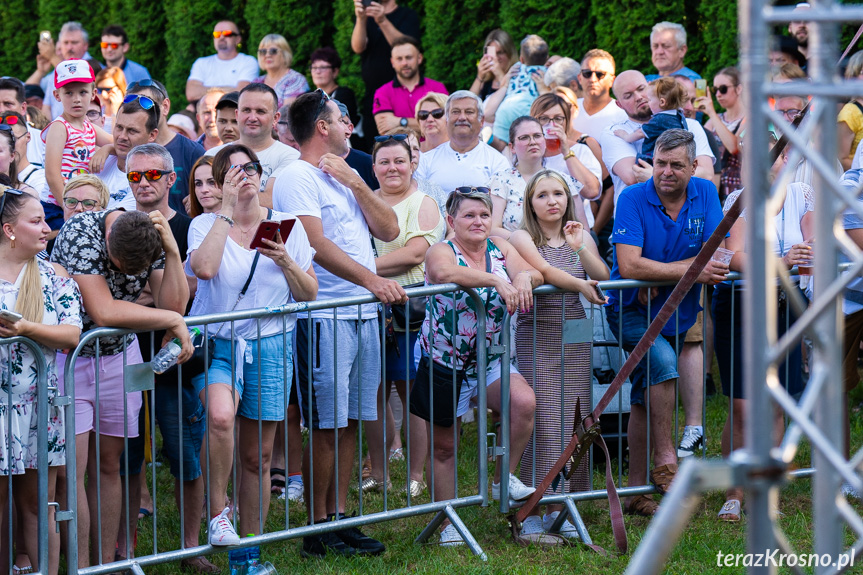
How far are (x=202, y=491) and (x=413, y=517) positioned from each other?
45.9 inches

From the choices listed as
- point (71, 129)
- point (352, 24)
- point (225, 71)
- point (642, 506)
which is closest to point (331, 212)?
point (642, 506)

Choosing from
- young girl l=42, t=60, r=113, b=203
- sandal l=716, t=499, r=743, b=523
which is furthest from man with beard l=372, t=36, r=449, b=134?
sandal l=716, t=499, r=743, b=523

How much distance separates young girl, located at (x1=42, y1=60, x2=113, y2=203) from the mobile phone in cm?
287

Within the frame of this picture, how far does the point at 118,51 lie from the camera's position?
12352mm

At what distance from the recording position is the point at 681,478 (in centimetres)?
234

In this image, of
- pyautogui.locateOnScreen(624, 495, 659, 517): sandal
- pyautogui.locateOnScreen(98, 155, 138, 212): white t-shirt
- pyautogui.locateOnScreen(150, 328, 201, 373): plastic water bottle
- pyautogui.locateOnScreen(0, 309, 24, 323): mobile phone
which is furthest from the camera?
pyautogui.locateOnScreen(98, 155, 138, 212): white t-shirt

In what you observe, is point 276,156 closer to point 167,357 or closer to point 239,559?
point 167,357

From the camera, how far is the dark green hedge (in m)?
9.73

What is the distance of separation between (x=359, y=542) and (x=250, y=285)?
133cm

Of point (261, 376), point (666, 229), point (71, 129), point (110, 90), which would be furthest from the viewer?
point (110, 90)

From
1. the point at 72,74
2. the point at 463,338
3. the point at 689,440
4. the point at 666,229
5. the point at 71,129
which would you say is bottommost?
the point at 689,440

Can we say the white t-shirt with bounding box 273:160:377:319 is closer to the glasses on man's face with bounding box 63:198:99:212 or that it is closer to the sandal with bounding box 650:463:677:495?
the glasses on man's face with bounding box 63:198:99:212

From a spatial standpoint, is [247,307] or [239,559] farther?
[247,307]

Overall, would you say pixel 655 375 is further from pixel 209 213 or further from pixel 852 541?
pixel 209 213
